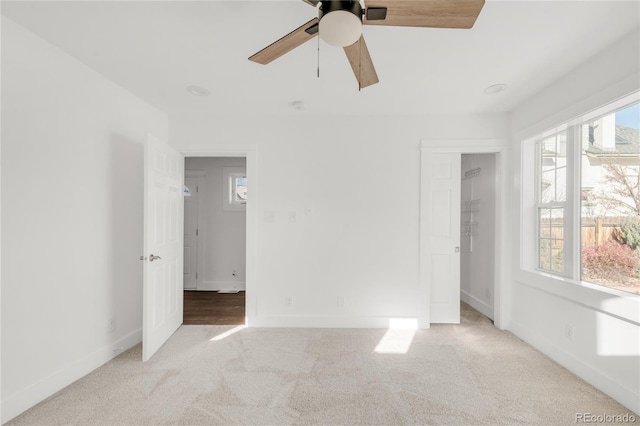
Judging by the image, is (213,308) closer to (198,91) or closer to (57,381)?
(57,381)

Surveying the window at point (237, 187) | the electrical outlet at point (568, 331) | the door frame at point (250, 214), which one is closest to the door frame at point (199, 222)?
the window at point (237, 187)

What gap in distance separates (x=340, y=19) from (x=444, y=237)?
2971 millimetres

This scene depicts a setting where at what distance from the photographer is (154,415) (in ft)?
6.34

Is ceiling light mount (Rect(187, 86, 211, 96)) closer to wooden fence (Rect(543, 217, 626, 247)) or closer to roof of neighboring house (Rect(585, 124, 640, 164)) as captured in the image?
roof of neighboring house (Rect(585, 124, 640, 164))

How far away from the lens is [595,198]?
2.47 m

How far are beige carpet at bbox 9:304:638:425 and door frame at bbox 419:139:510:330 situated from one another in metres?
0.40

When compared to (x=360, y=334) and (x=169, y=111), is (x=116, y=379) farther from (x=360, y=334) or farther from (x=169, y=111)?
(x=169, y=111)

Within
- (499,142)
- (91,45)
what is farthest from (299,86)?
(499,142)

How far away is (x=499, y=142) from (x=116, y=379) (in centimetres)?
436

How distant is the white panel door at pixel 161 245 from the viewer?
8.83ft

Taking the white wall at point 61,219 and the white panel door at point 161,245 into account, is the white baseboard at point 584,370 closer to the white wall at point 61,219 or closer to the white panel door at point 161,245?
the white panel door at point 161,245

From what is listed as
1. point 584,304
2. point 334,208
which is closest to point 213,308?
point 334,208

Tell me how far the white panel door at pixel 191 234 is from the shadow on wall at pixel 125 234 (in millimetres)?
2137

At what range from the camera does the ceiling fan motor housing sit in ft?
4.18
